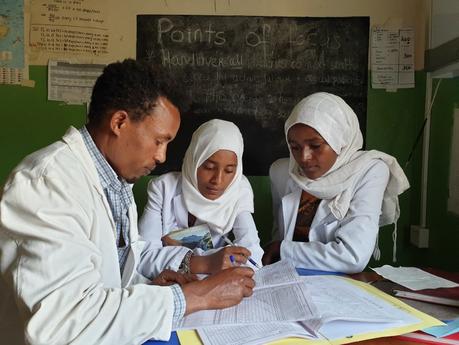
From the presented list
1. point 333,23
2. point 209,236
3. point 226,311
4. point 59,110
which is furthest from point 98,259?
point 333,23

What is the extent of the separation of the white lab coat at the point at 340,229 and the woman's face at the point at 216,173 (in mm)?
311

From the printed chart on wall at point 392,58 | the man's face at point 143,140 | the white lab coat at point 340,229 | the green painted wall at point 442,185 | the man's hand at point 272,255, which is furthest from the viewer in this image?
the printed chart on wall at point 392,58

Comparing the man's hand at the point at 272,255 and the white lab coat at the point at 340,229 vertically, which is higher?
the white lab coat at the point at 340,229

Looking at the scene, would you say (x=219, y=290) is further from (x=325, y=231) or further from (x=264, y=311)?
(x=325, y=231)

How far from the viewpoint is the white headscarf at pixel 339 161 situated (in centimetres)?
188

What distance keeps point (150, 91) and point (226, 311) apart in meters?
0.55

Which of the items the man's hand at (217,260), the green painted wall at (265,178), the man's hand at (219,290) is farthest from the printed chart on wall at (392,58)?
the man's hand at (219,290)

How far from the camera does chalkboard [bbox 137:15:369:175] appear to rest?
260 cm

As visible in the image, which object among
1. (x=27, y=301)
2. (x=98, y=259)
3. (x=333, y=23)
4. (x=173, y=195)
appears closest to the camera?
(x=27, y=301)

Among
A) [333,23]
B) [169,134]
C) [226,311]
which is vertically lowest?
[226,311]

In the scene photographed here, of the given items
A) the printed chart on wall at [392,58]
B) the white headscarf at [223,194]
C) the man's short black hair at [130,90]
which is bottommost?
the white headscarf at [223,194]

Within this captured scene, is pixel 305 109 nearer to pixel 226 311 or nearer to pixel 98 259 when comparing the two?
pixel 226 311

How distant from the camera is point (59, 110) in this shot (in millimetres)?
2627

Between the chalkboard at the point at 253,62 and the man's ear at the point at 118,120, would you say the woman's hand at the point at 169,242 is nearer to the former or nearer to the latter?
the man's ear at the point at 118,120
